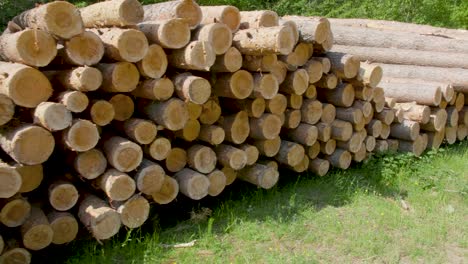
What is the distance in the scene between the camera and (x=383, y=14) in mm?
17000

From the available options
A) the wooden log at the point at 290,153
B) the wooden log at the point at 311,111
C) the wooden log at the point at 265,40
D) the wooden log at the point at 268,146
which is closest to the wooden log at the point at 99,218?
the wooden log at the point at 268,146

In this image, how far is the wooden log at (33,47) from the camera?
431cm

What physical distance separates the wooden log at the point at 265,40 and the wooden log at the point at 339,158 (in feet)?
6.17

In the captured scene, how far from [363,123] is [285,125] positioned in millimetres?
1147

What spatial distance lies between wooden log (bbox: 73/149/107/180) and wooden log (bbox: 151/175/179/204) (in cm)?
69

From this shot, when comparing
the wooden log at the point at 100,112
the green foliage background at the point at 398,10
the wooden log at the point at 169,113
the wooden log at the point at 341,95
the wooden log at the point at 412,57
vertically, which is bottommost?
the green foliage background at the point at 398,10

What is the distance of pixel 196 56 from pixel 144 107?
748 millimetres

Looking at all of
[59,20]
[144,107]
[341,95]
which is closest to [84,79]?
[59,20]

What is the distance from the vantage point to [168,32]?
4.85 m

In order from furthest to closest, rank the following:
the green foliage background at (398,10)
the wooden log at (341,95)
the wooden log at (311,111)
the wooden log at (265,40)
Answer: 1. the green foliage background at (398,10)
2. the wooden log at (341,95)
3. the wooden log at (311,111)
4. the wooden log at (265,40)

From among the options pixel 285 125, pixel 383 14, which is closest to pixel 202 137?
pixel 285 125

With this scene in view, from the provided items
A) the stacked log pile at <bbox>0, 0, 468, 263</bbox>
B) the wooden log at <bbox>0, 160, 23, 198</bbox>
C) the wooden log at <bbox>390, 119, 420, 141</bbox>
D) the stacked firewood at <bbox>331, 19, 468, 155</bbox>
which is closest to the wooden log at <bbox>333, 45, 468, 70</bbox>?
the stacked firewood at <bbox>331, 19, 468, 155</bbox>

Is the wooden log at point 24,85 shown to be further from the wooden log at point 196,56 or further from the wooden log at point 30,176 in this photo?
the wooden log at point 196,56

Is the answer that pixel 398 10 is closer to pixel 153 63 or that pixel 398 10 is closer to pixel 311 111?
pixel 311 111
